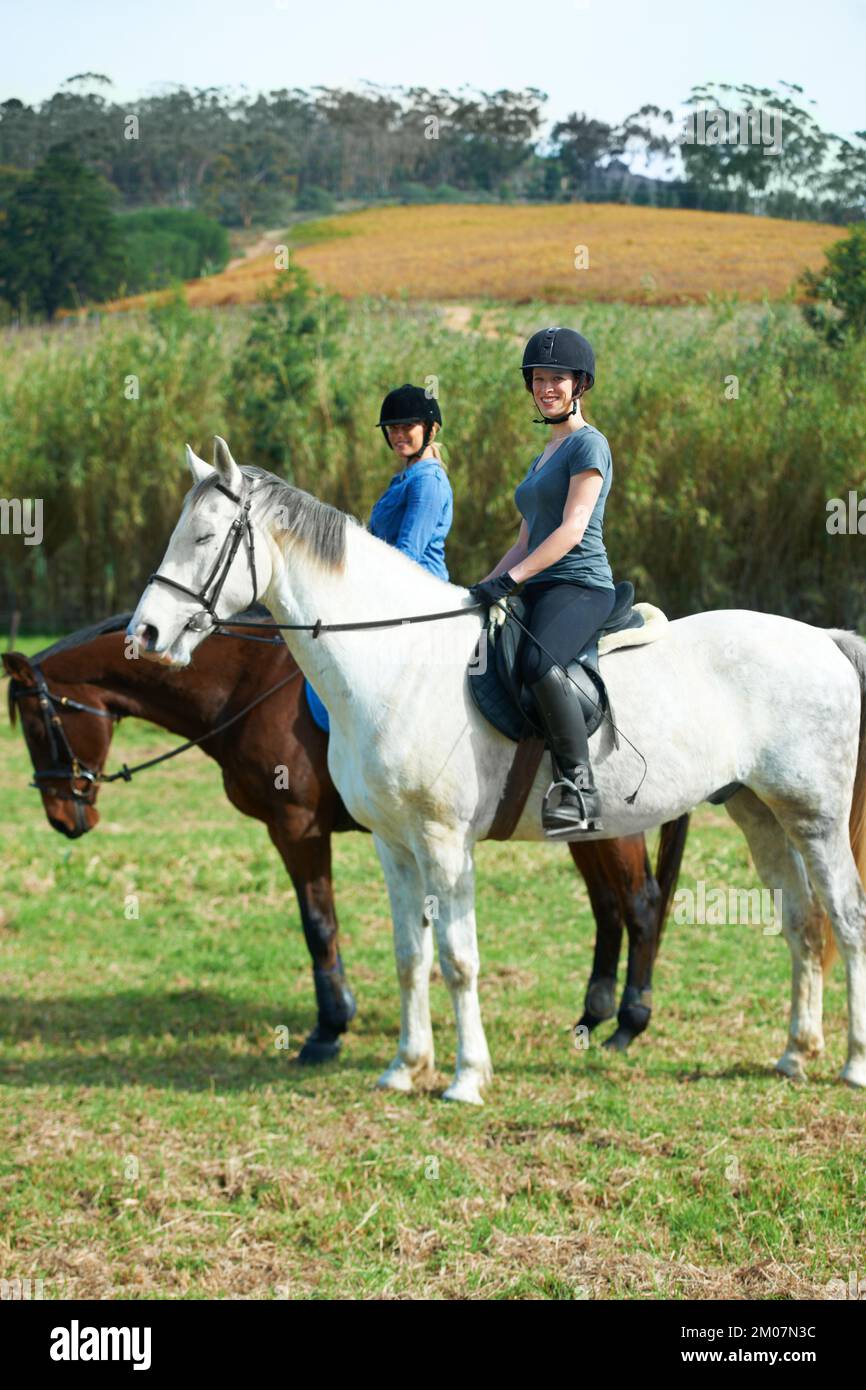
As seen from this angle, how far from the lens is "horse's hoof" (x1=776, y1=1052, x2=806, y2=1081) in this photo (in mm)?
4883

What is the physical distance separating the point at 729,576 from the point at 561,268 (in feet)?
64.2

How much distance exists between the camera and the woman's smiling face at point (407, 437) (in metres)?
4.91

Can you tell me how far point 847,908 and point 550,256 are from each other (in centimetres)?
3313

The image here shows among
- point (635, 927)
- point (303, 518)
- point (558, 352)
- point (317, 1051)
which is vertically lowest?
point (317, 1051)

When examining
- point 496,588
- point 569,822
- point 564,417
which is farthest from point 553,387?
point 569,822

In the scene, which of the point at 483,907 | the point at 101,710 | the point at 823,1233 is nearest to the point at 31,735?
the point at 101,710

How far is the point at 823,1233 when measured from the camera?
11.7 ft

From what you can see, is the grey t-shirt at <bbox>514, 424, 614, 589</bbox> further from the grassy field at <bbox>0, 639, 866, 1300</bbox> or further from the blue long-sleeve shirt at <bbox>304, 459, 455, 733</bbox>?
the grassy field at <bbox>0, 639, 866, 1300</bbox>

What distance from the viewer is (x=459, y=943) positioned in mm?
4586

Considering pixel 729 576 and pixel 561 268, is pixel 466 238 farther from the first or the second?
pixel 729 576

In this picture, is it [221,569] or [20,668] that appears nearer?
[221,569]

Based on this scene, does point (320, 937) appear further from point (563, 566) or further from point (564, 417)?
point (564, 417)

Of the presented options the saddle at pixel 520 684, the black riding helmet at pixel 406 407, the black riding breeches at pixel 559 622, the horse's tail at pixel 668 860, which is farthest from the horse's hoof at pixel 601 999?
the black riding helmet at pixel 406 407

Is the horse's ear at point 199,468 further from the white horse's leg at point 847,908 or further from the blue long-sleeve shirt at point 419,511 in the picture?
the white horse's leg at point 847,908
